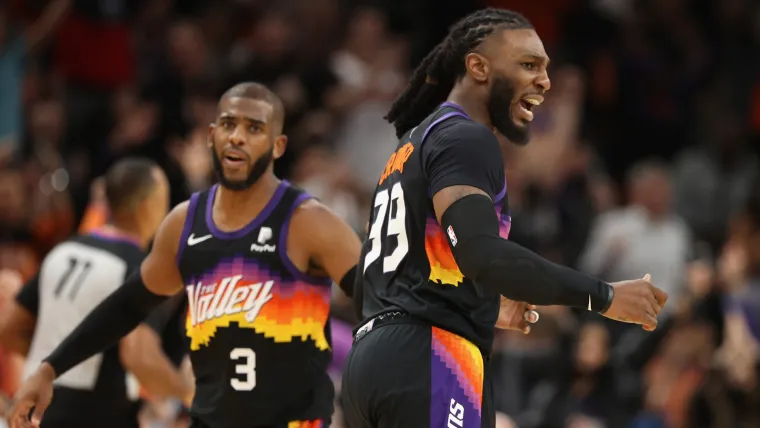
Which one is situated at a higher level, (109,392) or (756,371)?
(756,371)

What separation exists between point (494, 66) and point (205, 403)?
2000 millimetres

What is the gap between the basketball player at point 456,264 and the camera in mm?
4312

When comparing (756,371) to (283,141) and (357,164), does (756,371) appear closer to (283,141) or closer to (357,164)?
(357,164)

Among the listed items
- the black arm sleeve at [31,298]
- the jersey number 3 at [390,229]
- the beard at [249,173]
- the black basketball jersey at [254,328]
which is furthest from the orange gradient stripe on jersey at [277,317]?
the black arm sleeve at [31,298]

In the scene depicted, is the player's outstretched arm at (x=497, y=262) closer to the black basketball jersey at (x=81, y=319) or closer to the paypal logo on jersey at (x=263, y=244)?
the paypal logo on jersey at (x=263, y=244)

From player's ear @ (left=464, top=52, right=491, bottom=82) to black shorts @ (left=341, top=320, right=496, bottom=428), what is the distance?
978 millimetres

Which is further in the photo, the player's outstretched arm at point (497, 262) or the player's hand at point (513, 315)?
the player's hand at point (513, 315)

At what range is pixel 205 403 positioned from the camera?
18.4 feet

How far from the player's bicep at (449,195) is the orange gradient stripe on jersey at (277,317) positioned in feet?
4.43

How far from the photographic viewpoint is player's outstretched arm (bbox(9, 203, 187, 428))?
5.73 meters

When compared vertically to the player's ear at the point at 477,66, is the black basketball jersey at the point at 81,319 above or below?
below

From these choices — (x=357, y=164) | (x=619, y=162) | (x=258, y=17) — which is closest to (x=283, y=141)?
(x=357, y=164)

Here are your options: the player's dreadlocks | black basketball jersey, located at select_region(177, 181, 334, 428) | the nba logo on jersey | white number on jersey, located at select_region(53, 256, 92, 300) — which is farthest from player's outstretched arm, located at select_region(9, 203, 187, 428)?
the nba logo on jersey

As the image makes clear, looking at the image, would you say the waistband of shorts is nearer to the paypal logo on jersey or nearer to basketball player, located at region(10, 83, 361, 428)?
basketball player, located at region(10, 83, 361, 428)
